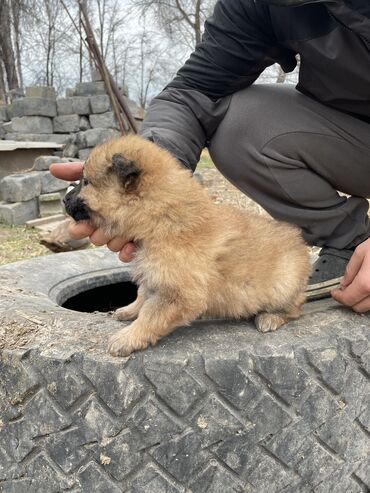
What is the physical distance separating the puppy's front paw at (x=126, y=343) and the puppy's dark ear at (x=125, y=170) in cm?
51

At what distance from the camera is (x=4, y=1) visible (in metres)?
21.5

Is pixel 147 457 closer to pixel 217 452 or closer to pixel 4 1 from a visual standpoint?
pixel 217 452

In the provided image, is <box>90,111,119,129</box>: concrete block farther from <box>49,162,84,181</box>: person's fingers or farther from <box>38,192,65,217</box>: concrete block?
<box>49,162,84,181</box>: person's fingers

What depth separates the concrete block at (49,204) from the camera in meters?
6.73

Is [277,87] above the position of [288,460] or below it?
above

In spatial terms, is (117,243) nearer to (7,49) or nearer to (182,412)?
(182,412)

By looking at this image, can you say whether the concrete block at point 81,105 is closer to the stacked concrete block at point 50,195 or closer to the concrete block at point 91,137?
the concrete block at point 91,137

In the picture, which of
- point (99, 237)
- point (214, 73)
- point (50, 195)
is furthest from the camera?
point (50, 195)

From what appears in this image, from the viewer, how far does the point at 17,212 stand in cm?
646

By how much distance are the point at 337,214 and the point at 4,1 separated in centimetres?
2316

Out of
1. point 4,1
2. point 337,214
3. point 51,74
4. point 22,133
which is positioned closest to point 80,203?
point 337,214

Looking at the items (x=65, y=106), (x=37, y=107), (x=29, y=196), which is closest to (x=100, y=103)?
(x=65, y=106)

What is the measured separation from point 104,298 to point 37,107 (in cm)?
1279

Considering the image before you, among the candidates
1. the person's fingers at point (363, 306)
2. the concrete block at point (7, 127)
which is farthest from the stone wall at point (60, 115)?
the person's fingers at point (363, 306)
